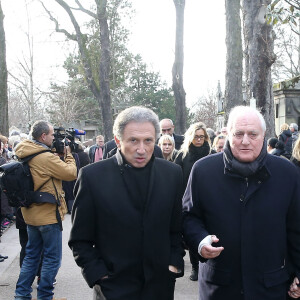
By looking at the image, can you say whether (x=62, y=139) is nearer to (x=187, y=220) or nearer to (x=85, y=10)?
(x=187, y=220)

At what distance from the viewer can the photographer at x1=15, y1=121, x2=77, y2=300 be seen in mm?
4496

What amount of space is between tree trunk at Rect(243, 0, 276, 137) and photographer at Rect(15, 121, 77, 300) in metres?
5.53

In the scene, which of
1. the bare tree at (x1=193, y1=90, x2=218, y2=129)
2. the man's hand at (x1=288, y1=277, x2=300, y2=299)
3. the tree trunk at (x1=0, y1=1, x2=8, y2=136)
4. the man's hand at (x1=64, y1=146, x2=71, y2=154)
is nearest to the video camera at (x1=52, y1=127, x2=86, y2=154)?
the man's hand at (x1=64, y1=146, x2=71, y2=154)

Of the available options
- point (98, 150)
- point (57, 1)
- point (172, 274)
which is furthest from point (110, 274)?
point (57, 1)

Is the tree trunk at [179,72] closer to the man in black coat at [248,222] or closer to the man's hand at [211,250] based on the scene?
the man in black coat at [248,222]

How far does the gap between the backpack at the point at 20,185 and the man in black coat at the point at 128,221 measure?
1.90 m

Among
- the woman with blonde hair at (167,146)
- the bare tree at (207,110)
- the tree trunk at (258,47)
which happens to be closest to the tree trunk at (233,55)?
the tree trunk at (258,47)

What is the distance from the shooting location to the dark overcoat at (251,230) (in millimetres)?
2684

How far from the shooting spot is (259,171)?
2744 mm

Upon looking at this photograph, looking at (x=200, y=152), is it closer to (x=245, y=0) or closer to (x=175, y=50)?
(x=245, y=0)

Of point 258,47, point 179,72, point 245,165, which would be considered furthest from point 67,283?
point 179,72

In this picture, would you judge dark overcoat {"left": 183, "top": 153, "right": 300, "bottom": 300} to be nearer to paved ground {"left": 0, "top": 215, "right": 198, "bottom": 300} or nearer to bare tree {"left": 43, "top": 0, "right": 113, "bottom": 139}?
paved ground {"left": 0, "top": 215, "right": 198, "bottom": 300}

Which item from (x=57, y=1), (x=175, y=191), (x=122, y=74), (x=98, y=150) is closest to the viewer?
(x=175, y=191)

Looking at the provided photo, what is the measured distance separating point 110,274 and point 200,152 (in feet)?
12.6
